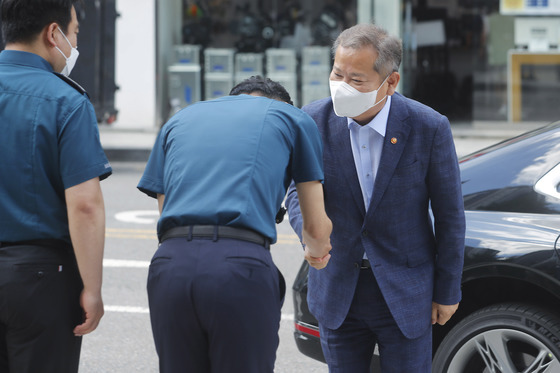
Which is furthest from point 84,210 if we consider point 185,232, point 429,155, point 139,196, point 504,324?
point 139,196

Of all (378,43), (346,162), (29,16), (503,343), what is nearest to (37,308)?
(29,16)

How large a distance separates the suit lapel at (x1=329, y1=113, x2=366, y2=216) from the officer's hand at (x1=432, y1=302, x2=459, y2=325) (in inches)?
16.8

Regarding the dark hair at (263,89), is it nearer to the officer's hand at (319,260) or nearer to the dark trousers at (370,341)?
the officer's hand at (319,260)

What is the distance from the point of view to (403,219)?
294cm

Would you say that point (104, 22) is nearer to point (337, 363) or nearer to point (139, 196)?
point (139, 196)

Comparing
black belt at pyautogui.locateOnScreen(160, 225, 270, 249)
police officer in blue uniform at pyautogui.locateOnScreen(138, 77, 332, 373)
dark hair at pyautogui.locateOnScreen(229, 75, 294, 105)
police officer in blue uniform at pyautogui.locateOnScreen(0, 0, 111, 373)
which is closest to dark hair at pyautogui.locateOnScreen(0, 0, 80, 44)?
police officer in blue uniform at pyautogui.locateOnScreen(0, 0, 111, 373)

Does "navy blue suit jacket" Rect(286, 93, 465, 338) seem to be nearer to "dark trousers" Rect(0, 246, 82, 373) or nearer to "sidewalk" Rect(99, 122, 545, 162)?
"dark trousers" Rect(0, 246, 82, 373)

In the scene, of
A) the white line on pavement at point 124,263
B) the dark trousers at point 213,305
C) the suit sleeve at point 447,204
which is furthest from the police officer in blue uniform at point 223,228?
the white line on pavement at point 124,263

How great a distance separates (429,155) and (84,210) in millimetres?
1158

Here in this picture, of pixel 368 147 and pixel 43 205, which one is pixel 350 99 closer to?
pixel 368 147

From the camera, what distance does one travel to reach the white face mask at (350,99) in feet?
9.46

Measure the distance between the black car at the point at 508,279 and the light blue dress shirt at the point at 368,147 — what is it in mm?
820

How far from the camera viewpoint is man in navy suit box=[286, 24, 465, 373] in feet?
9.53

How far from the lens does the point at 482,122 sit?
1688cm
